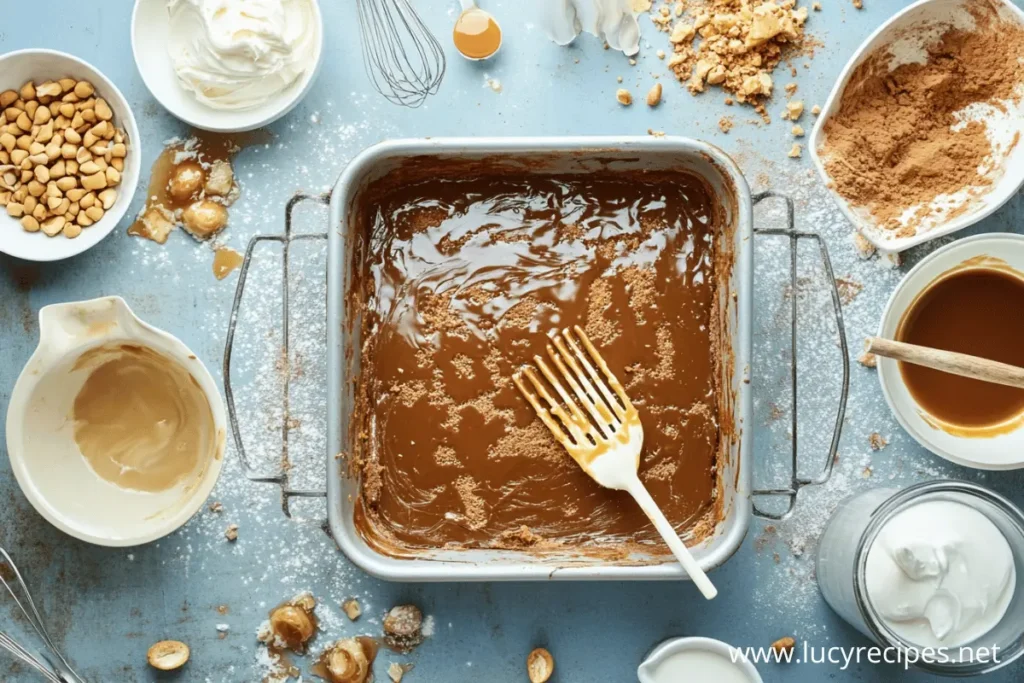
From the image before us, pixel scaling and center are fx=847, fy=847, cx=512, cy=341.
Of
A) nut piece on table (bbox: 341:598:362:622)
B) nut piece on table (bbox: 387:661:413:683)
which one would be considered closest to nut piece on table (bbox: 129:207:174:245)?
nut piece on table (bbox: 341:598:362:622)

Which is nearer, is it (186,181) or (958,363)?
(958,363)

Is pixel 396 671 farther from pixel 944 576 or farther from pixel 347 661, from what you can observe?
pixel 944 576

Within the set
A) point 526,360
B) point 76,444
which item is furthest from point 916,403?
point 76,444

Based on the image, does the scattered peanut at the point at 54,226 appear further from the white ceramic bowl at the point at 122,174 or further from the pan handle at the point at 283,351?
the pan handle at the point at 283,351

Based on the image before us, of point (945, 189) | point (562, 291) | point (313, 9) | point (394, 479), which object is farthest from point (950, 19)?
point (394, 479)

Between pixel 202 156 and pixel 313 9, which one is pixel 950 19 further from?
pixel 202 156

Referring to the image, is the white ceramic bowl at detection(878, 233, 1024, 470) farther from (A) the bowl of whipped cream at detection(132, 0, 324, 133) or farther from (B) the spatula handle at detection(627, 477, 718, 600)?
(A) the bowl of whipped cream at detection(132, 0, 324, 133)
